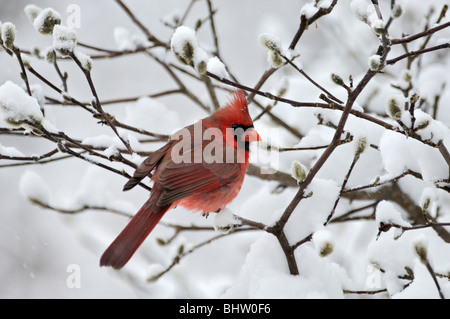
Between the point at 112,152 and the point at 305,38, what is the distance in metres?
4.78

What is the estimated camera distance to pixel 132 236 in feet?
6.81

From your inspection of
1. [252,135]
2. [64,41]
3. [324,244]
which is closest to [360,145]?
[324,244]

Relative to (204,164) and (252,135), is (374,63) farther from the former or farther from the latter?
(204,164)

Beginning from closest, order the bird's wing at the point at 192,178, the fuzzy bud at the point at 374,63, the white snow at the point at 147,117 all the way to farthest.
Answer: the fuzzy bud at the point at 374,63 → the bird's wing at the point at 192,178 → the white snow at the point at 147,117

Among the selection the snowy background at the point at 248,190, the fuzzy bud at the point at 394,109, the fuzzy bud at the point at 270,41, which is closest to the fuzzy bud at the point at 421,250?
the snowy background at the point at 248,190

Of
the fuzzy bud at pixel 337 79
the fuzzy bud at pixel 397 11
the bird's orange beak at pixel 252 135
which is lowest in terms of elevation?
the fuzzy bud at pixel 397 11

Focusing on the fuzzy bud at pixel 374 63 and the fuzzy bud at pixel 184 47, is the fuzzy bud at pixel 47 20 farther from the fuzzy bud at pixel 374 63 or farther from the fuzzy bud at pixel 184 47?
the fuzzy bud at pixel 374 63

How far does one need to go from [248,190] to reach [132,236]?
128 inches

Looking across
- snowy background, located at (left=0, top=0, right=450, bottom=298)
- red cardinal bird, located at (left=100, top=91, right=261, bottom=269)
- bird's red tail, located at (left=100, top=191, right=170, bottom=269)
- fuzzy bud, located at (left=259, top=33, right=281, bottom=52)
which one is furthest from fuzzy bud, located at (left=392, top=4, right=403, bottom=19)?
bird's red tail, located at (left=100, top=191, right=170, bottom=269)

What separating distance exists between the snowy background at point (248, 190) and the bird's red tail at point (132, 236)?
13.3 inches

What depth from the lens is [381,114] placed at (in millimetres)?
2850

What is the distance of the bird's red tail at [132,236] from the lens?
1.98m
